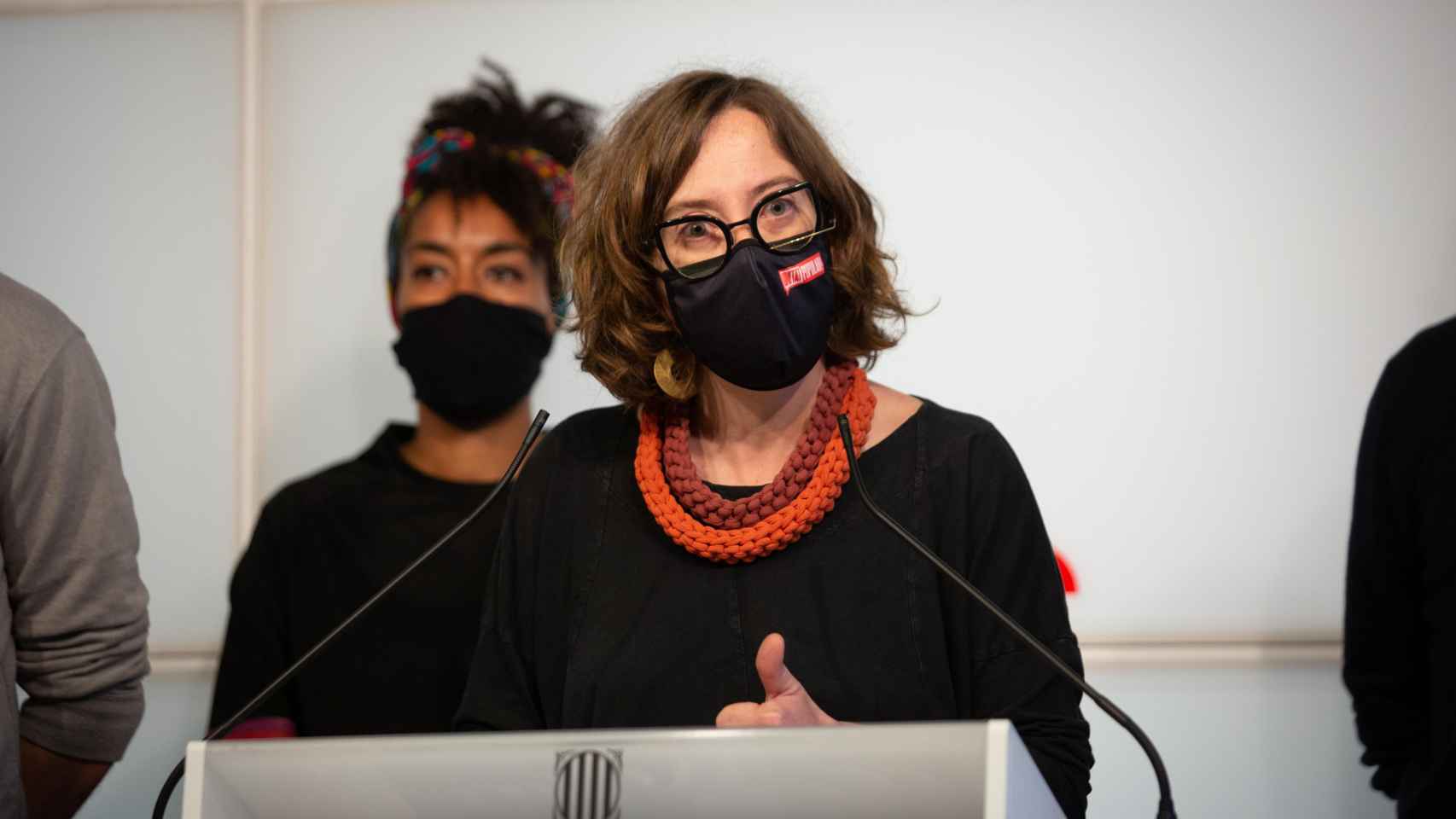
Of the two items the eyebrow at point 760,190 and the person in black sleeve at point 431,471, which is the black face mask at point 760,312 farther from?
the person in black sleeve at point 431,471

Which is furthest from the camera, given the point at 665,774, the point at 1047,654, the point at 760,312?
the point at 760,312

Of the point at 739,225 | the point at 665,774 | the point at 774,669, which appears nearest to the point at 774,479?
the point at 739,225

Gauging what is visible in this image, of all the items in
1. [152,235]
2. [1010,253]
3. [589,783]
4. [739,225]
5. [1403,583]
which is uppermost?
[739,225]

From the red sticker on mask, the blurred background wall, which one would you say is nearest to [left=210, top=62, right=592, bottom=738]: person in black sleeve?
the blurred background wall

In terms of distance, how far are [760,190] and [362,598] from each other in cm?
121

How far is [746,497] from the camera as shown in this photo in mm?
1896

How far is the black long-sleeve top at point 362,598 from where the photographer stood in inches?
103

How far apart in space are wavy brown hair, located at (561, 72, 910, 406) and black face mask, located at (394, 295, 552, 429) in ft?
2.35

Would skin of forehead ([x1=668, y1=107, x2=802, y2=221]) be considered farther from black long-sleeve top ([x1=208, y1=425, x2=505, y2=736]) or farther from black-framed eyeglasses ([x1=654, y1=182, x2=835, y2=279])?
black long-sleeve top ([x1=208, y1=425, x2=505, y2=736])

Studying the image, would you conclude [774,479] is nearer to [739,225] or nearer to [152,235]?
[739,225]

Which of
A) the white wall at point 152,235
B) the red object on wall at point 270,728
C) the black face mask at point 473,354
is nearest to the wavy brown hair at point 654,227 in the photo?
the black face mask at point 473,354

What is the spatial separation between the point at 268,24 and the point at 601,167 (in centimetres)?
133

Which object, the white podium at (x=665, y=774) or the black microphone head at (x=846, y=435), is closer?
the white podium at (x=665, y=774)

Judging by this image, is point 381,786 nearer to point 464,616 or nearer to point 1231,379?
point 464,616
